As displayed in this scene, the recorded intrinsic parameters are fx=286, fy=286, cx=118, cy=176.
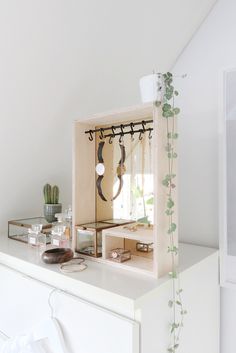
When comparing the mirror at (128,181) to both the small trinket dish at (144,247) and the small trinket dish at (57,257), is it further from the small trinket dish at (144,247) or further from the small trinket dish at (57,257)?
the small trinket dish at (57,257)

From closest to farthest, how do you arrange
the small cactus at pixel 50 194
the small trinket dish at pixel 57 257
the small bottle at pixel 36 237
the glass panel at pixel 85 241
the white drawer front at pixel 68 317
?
the white drawer front at pixel 68 317 < the small trinket dish at pixel 57 257 < the glass panel at pixel 85 241 < the small bottle at pixel 36 237 < the small cactus at pixel 50 194

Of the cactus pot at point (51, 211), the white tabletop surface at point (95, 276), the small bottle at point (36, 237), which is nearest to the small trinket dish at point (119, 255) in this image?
the white tabletop surface at point (95, 276)

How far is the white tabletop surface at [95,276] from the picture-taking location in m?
0.83

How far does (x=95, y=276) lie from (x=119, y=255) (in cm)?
14

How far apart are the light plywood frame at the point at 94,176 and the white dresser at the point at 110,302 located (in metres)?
0.11

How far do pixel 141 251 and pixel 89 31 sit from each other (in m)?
0.92

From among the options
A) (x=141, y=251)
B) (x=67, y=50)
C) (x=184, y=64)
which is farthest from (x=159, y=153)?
(x=184, y=64)

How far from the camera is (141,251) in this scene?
3.75 ft

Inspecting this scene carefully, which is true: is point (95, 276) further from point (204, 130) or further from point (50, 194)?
point (204, 130)

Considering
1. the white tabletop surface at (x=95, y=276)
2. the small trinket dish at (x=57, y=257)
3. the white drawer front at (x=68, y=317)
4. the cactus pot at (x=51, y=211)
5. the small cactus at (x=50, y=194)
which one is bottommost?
the white drawer front at (x=68, y=317)

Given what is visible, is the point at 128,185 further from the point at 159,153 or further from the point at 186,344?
the point at 186,344

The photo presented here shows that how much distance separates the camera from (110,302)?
835 millimetres

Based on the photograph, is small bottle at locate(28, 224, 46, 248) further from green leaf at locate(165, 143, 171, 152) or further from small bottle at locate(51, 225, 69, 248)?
green leaf at locate(165, 143, 171, 152)

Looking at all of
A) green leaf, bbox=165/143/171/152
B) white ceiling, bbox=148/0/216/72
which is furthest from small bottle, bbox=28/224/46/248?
white ceiling, bbox=148/0/216/72
